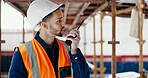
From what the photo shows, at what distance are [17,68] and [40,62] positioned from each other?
20 centimetres

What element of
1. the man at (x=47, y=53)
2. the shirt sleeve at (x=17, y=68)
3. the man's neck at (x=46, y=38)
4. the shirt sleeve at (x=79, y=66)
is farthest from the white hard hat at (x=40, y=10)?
the shirt sleeve at (x=79, y=66)

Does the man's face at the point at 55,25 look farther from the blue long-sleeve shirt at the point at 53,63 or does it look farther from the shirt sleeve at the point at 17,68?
the shirt sleeve at the point at 17,68

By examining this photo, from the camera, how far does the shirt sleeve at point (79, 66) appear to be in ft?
5.37

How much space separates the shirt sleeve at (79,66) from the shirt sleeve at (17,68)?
0.45m

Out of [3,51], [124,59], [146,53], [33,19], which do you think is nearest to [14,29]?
[3,51]

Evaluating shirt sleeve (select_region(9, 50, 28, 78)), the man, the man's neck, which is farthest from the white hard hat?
shirt sleeve (select_region(9, 50, 28, 78))

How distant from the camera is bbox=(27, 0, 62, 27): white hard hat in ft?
5.23

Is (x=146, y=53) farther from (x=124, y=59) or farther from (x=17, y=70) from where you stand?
(x=17, y=70)

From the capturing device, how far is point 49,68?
1.55 meters

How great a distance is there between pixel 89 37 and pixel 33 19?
30.4 ft

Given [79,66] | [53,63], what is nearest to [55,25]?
[53,63]

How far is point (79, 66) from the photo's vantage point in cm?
168

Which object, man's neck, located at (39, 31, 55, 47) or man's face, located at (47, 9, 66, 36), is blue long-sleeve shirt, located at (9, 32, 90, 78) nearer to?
man's neck, located at (39, 31, 55, 47)

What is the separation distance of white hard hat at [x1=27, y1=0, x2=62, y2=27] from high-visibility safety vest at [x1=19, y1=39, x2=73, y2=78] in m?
0.21
